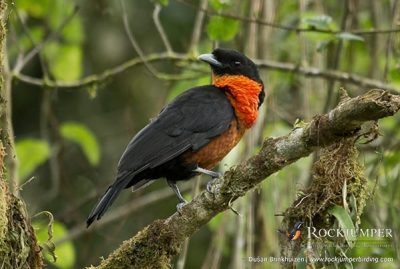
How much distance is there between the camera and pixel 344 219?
303 centimetres

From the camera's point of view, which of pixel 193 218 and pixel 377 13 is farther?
pixel 377 13

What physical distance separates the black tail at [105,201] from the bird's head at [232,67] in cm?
116

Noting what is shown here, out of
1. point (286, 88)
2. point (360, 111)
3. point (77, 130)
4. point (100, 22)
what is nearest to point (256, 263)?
point (77, 130)

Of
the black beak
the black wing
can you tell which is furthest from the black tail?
the black beak

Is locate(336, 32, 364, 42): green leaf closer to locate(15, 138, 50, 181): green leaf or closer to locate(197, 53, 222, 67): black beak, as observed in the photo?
locate(197, 53, 222, 67): black beak

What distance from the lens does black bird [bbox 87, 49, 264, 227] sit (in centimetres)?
419

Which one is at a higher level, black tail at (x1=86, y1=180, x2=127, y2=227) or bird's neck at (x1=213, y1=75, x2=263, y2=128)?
bird's neck at (x1=213, y1=75, x2=263, y2=128)

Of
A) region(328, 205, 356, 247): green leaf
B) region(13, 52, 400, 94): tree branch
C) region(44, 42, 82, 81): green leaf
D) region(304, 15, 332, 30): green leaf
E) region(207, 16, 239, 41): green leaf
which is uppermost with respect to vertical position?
region(304, 15, 332, 30): green leaf

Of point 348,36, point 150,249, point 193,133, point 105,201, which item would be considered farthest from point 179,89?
point 150,249

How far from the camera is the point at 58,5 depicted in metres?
6.19

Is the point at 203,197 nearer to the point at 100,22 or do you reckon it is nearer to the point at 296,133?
the point at 296,133

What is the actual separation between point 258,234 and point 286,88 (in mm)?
1543

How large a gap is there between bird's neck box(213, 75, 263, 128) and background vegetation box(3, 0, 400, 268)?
27 cm

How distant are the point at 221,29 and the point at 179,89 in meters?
0.64
